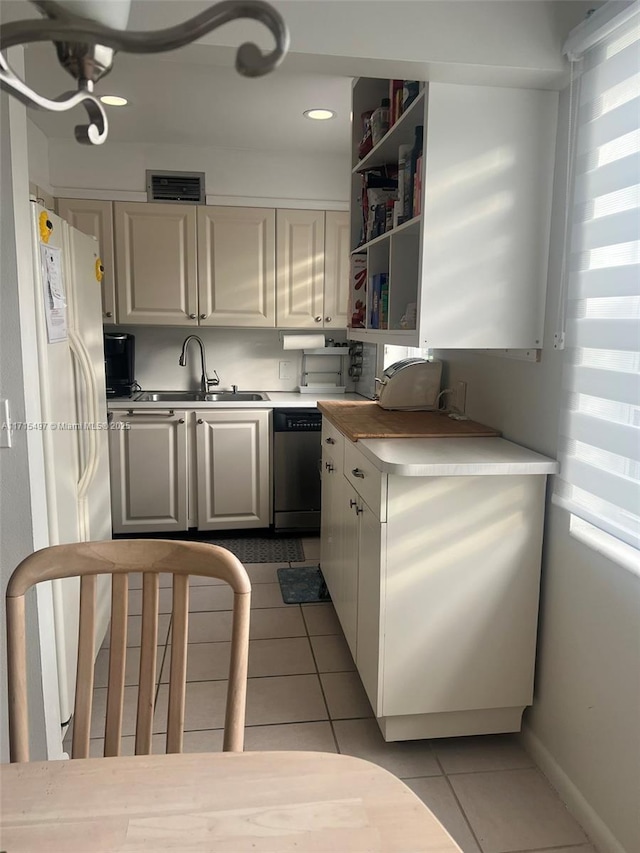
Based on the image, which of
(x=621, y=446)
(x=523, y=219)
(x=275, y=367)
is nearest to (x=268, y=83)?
(x=523, y=219)

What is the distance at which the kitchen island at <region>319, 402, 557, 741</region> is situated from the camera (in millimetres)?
1904

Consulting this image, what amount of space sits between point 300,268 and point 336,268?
0.24 metres

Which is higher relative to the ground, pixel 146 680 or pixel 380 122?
pixel 380 122

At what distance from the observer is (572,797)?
1793mm

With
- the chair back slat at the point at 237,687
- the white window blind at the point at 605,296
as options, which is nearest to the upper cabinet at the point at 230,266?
the white window blind at the point at 605,296

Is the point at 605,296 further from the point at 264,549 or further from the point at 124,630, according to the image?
the point at 264,549

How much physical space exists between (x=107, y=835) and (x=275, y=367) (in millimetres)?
3750

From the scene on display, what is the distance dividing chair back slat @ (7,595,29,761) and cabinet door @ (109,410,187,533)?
9.04 feet

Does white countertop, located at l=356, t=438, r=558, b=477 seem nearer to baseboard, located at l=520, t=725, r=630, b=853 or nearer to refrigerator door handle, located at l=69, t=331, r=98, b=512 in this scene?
baseboard, located at l=520, t=725, r=630, b=853

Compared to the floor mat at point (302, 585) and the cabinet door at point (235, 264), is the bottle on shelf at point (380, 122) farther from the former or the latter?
the floor mat at point (302, 585)

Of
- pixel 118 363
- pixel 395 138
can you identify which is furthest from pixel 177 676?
pixel 118 363

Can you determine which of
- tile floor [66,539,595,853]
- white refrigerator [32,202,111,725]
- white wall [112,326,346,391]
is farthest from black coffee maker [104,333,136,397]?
tile floor [66,539,595,853]

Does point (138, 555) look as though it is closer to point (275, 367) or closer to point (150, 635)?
point (150, 635)

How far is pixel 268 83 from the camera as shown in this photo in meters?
2.82
